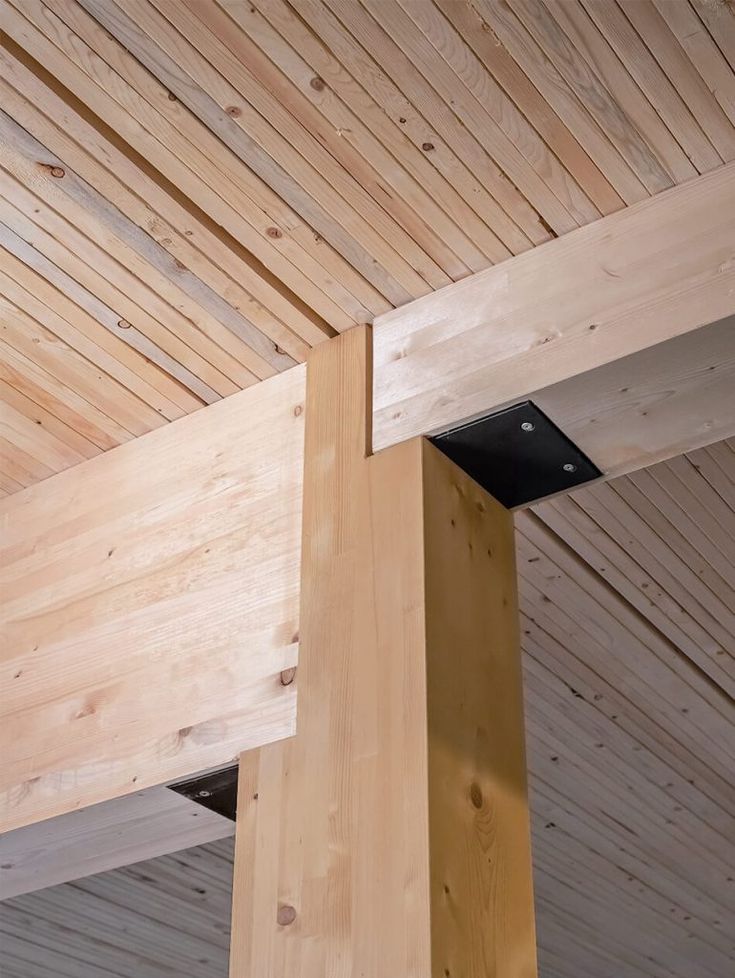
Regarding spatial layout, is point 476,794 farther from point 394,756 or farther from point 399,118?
point 399,118

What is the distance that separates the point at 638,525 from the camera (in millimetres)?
3217

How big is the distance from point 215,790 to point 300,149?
114cm

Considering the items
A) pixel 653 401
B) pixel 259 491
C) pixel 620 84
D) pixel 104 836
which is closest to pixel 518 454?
pixel 653 401

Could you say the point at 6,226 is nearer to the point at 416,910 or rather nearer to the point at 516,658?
the point at 516,658

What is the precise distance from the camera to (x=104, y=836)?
2652 mm

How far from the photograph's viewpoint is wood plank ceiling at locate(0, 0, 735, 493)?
2.09 meters

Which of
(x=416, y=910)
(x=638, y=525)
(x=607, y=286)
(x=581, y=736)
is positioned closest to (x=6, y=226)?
(x=607, y=286)

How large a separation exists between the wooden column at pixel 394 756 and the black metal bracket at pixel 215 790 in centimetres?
15

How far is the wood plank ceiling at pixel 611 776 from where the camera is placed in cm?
324

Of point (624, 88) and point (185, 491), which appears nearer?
point (624, 88)

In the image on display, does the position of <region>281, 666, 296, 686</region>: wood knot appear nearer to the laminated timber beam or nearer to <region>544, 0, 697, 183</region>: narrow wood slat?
the laminated timber beam

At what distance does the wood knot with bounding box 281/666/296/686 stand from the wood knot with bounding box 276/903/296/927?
0.40 m

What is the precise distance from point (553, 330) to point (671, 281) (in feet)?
0.70

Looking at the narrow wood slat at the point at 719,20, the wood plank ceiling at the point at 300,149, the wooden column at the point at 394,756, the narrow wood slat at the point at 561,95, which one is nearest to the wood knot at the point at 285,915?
the wooden column at the point at 394,756
